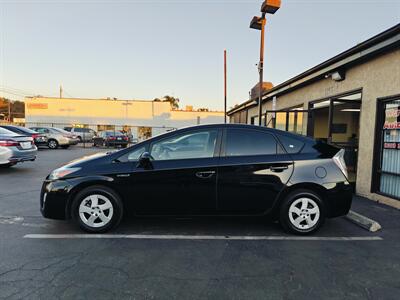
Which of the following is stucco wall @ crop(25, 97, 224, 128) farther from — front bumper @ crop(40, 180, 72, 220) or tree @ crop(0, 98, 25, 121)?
tree @ crop(0, 98, 25, 121)

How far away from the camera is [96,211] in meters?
3.72

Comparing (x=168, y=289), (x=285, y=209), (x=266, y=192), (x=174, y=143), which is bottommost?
(x=168, y=289)

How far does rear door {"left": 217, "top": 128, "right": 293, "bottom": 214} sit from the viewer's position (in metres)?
3.74

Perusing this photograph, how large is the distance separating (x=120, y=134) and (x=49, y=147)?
5.17 m

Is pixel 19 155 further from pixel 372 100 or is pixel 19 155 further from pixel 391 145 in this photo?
pixel 391 145

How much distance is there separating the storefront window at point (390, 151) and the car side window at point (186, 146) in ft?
12.8

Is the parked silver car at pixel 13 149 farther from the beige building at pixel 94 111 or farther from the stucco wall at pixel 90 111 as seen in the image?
the stucco wall at pixel 90 111

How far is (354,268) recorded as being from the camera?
295cm

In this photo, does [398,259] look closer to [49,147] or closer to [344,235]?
[344,235]

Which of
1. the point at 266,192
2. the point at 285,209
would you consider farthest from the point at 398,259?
the point at 266,192

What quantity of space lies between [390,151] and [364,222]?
82.7 inches

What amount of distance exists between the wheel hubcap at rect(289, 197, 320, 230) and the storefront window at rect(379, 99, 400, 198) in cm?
268

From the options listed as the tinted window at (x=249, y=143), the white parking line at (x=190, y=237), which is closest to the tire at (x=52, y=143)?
the white parking line at (x=190, y=237)

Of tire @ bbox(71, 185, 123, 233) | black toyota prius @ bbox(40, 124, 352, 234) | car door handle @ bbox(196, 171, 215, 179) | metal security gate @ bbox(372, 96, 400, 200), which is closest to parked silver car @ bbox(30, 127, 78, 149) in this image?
black toyota prius @ bbox(40, 124, 352, 234)
